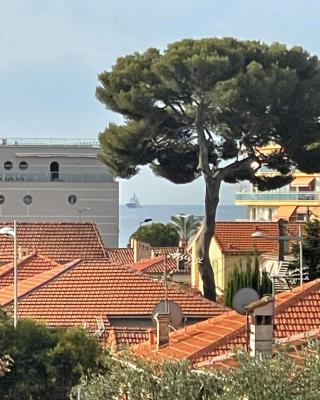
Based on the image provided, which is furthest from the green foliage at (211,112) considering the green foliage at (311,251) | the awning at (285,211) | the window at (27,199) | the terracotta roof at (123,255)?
the window at (27,199)

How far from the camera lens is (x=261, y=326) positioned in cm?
1691

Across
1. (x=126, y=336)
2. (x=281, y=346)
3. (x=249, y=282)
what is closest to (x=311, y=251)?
(x=249, y=282)

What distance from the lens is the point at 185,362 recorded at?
1343cm

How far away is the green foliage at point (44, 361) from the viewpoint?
20.4m

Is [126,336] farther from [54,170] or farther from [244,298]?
[54,170]

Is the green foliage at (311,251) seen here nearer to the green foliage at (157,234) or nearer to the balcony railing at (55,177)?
the green foliage at (157,234)

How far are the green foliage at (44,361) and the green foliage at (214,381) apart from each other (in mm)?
A: 5772

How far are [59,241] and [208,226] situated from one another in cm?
539

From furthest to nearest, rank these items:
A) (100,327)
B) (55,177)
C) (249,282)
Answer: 1. (55,177)
2. (249,282)
3. (100,327)

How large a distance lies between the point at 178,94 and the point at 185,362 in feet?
99.2

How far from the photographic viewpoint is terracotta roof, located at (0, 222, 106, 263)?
141 ft

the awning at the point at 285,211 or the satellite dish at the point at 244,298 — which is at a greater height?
the awning at the point at 285,211

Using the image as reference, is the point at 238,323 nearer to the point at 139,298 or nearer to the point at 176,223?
the point at 139,298

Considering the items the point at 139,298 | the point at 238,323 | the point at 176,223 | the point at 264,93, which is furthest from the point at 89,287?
the point at 176,223
